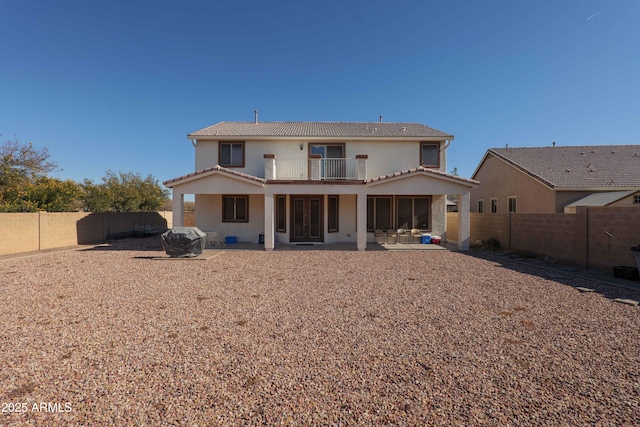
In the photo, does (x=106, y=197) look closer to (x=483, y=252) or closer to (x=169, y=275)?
(x=169, y=275)

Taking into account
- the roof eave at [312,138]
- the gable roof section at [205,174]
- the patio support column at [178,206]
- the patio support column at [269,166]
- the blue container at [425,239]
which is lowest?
the blue container at [425,239]

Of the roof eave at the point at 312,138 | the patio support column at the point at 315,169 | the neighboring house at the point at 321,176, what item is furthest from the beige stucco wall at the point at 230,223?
the patio support column at the point at 315,169

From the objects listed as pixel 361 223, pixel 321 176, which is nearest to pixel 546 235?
pixel 361 223

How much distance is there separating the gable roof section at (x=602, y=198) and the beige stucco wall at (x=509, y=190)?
1069 mm

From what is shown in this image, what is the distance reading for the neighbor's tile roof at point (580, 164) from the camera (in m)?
15.6

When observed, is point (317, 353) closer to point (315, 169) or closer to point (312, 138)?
point (315, 169)

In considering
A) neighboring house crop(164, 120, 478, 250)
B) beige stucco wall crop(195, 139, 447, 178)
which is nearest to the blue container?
neighboring house crop(164, 120, 478, 250)

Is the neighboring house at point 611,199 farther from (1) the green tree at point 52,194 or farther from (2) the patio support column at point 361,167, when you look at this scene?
(1) the green tree at point 52,194

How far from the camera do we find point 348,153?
50.0ft

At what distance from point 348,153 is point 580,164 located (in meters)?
14.8

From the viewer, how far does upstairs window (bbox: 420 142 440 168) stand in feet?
50.2

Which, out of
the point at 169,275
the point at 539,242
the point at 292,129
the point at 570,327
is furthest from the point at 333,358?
the point at 292,129

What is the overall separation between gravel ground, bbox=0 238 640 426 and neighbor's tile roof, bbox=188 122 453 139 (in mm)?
9827

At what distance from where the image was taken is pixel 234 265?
9625 millimetres
